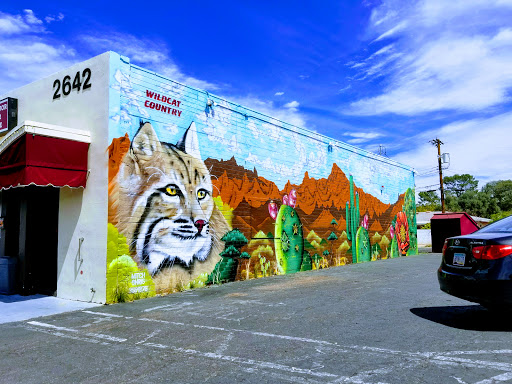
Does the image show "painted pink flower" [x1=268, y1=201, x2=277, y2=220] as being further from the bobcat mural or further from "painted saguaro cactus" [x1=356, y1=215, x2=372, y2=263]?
"painted saguaro cactus" [x1=356, y1=215, x2=372, y2=263]

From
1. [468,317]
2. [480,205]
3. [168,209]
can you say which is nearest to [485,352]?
[468,317]

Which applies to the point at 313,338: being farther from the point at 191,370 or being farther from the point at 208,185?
the point at 208,185

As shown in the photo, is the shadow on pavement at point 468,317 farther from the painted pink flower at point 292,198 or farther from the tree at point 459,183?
the tree at point 459,183

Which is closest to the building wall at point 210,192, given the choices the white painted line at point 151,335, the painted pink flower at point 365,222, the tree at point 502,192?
the painted pink flower at point 365,222

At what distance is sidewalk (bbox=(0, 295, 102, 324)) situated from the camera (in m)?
7.74

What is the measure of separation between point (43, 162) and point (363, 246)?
14.8 metres

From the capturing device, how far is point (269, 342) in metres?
5.38

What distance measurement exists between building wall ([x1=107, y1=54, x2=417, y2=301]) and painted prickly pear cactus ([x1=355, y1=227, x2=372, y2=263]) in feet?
0.46

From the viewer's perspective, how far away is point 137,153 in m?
9.35

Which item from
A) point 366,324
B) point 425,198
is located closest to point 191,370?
point 366,324

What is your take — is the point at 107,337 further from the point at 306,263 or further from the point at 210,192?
the point at 306,263

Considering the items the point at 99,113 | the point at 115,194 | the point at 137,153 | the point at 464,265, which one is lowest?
the point at 464,265

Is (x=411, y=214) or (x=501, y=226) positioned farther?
(x=411, y=214)

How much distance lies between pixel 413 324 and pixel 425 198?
278ft
